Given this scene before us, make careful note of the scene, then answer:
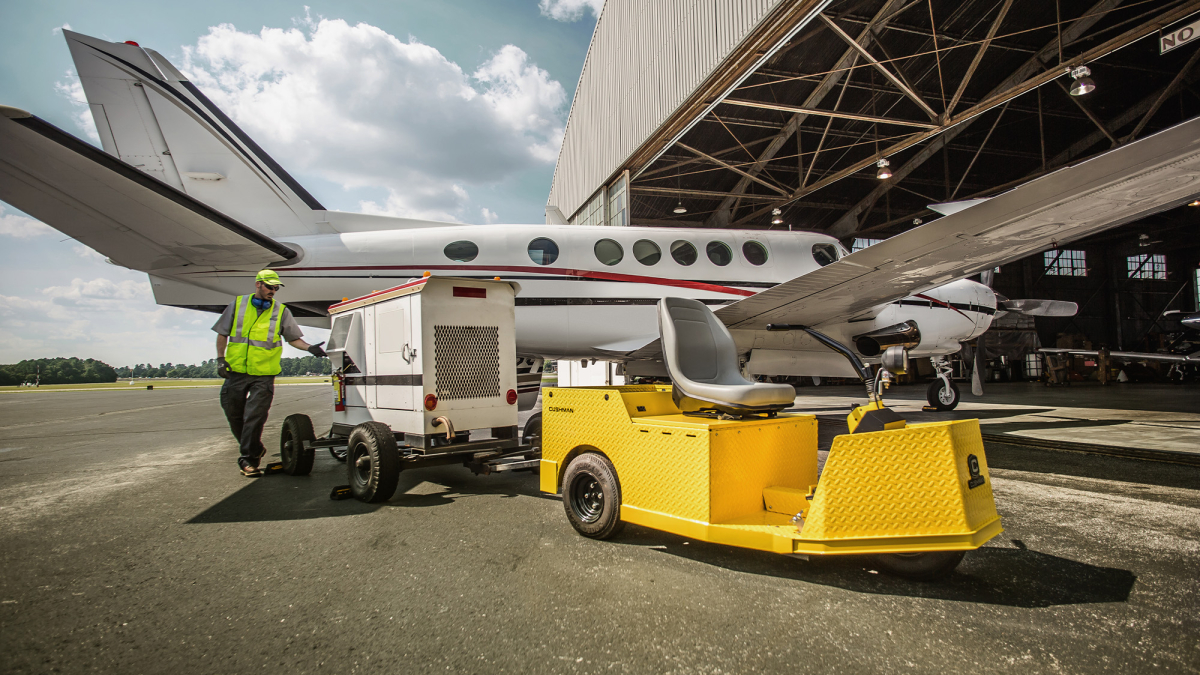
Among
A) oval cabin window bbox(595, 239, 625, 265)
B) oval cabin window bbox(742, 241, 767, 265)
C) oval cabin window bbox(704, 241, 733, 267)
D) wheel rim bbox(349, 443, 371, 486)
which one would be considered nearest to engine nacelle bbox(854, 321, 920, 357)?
oval cabin window bbox(742, 241, 767, 265)

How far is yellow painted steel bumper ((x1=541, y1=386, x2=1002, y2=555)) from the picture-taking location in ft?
7.07

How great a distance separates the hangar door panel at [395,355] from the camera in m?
4.15

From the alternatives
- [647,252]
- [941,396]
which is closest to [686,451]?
[647,252]

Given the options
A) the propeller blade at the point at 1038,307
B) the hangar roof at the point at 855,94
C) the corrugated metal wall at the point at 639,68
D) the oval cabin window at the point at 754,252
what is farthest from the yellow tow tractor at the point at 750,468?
the propeller blade at the point at 1038,307

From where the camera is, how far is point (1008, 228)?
5039 millimetres

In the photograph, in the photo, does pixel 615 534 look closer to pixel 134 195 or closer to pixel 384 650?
pixel 384 650

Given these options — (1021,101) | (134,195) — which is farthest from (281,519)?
(1021,101)

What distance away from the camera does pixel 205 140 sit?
7.29m

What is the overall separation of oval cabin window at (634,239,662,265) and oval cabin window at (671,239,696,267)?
0.86 feet

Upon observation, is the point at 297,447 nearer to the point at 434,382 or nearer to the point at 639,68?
the point at 434,382

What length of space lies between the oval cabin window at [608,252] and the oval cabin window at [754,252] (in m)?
2.19

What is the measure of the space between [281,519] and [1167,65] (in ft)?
75.4

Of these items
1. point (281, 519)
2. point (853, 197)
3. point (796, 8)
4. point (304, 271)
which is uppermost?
point (853, 197)

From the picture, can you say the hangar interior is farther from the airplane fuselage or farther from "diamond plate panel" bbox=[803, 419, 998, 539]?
"diamond plate panel" bbox=[803, 419, 998, 539]
